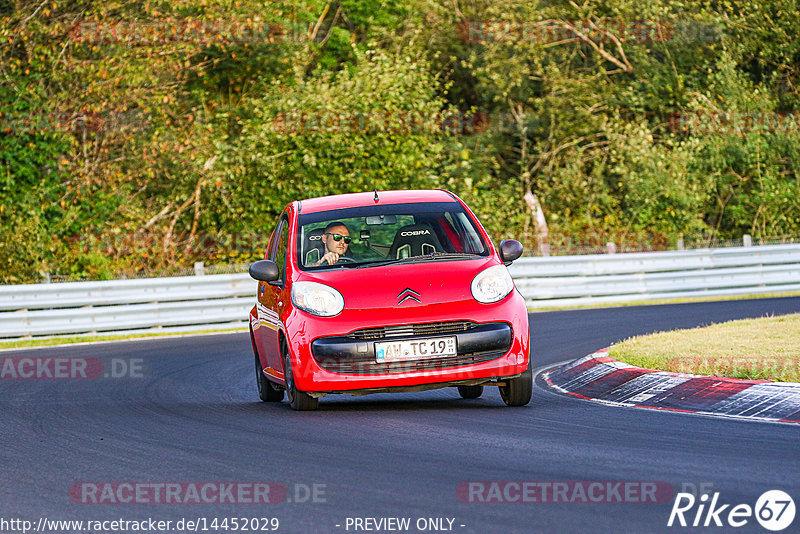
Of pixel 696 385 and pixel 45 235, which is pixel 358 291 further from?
pixel 45 235

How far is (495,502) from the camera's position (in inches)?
228

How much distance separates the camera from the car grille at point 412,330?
908cm

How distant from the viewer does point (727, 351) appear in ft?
37.4

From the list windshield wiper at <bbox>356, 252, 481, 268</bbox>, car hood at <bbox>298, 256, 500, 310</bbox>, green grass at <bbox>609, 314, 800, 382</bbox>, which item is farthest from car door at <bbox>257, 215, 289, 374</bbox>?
green grass at <bbox>609, 314, 800, 382</bbox>

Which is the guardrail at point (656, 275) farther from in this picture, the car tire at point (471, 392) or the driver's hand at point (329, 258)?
the driver's hand at point (329, 258)

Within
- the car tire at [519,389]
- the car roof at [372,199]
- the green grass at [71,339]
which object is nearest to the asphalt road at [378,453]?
the car tire at [519,389]

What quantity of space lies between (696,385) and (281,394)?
3.62 metres

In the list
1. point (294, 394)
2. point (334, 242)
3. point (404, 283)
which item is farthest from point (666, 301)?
point (404, 283)

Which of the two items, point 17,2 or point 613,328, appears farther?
point 17,2

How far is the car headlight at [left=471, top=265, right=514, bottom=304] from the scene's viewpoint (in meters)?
9.30

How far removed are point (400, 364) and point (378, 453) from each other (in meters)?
1.72

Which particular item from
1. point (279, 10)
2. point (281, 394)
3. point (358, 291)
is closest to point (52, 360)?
point (281, 394)

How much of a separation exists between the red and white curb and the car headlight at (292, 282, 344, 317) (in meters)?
2.26

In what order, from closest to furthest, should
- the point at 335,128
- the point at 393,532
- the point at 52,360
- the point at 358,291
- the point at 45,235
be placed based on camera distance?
1. the point at 393,532
2. the point at 358,291
3. the point at 52,360
4. the point at 45,235
5. the point at 335,128
